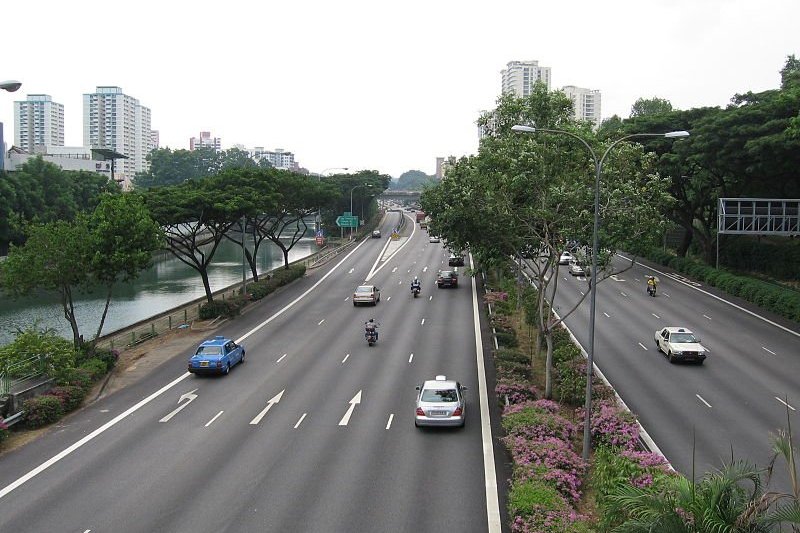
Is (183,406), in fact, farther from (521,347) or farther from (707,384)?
(707,384)

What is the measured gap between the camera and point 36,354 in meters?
27.4

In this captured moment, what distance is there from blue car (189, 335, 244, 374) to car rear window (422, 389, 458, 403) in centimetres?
1124

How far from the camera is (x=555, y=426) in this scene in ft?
70.1

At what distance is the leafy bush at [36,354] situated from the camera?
26.9 meters

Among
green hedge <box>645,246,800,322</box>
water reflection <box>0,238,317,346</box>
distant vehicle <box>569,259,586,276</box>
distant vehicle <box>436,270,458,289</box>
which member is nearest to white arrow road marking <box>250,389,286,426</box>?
distant vehicle <box>569,259,586,276</box>

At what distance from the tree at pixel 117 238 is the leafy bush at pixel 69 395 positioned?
20.8 feet

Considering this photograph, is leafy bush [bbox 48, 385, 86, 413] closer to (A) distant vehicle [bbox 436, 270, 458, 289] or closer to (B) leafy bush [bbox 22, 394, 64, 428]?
(B) leafy bush [bbox 22, 394, 64, 428]

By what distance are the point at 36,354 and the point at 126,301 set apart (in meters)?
43.0

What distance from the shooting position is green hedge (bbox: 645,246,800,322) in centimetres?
4359

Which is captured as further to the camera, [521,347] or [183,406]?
[521,347]

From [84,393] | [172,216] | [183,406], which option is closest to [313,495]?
[183,406]

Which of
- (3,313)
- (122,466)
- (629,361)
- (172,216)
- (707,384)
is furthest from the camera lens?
(3,313)

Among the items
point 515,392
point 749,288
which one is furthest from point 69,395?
point 749,288

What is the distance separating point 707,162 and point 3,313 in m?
59.4
